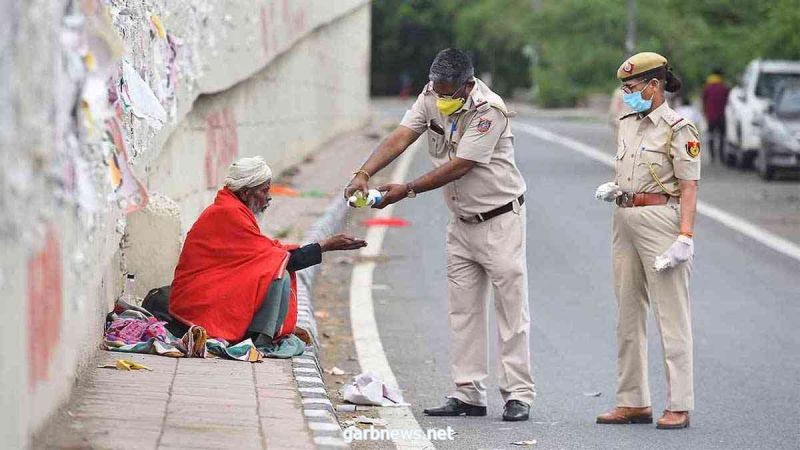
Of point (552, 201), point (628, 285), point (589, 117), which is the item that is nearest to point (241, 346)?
point (628, 285)

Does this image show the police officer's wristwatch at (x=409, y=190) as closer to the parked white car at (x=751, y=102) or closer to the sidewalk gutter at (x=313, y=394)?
the sidewalk gutter at (x=313, y=394)

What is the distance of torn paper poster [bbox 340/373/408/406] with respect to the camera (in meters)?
8.52

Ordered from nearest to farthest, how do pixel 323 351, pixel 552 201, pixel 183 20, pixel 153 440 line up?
pixel 153 440
pixel 323 351
pixel 183 20
pixel 552 201

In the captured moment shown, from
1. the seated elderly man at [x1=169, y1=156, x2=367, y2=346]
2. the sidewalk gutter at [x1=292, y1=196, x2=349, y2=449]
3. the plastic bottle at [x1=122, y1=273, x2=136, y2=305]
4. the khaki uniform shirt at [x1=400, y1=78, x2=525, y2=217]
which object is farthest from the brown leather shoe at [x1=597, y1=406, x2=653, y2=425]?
the plastic bottle at [x1=122, y1=273, x2=136, y2=305]

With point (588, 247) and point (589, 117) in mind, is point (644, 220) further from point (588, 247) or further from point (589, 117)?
point (589, 117)

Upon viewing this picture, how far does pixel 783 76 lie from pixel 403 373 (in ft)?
66.4

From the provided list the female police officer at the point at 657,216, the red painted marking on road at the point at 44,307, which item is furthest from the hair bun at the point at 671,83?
the red painted marking on road at the point at 44,307

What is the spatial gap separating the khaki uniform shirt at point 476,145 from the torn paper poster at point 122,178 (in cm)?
163

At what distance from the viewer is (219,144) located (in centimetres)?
1496

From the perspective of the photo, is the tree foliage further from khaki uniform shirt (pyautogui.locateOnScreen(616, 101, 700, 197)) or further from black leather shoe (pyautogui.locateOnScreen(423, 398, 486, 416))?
black leather shoe (pyautogui.locateOnScreen(423, 398, 486, 416))

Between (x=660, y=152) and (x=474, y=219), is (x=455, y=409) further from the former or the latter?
(x=660, y=152)

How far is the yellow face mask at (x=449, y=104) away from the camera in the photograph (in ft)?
27.1

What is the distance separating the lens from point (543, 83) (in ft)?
215

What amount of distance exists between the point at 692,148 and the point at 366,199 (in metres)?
1.68
